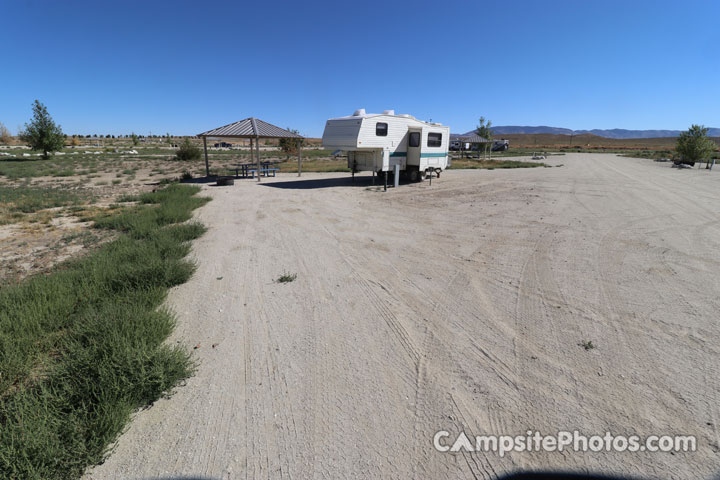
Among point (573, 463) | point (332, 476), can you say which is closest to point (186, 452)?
point (332, 476)

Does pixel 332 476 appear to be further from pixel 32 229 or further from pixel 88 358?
pixel 32 229

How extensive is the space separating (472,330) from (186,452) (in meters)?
2.94

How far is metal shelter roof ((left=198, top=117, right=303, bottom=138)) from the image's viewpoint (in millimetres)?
18234

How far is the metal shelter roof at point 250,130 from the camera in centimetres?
1823

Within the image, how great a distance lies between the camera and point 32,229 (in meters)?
8.76

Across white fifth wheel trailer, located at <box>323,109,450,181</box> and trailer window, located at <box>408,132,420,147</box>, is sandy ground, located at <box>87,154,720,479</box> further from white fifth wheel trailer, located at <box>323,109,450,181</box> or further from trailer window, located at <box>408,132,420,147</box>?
trailer window, located at <box>408,132,420,147</box>

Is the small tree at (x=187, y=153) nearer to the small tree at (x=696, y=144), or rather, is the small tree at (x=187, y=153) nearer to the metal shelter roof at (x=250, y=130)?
the metal shelter roof at (x=250, y=130)

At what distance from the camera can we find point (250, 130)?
1859 centimetres

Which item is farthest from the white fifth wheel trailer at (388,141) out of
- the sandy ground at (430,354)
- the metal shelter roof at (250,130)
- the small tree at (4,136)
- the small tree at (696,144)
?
the small tree at (4,136)

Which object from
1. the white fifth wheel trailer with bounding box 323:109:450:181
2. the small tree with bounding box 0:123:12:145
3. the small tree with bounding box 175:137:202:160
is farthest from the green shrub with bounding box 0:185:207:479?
the small tree with bounding box 0:123:12:145

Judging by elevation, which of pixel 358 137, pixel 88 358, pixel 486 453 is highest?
pixel 358 137

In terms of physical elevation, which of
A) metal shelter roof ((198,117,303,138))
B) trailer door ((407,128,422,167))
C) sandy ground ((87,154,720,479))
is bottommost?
sandy ground ((87,154,720,479))

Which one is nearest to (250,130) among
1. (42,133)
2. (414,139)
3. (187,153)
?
(414,139)

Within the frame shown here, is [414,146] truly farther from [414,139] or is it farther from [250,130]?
[250,130]
